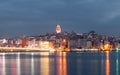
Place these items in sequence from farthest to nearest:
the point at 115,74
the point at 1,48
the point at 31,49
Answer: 1. the point at 31,49
2. the point at 1,48
3. the point at 115,74

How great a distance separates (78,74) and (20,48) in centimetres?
14785

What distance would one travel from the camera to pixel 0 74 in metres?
52.0

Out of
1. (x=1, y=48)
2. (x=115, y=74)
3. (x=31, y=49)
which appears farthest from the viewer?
(x=31, y=49)

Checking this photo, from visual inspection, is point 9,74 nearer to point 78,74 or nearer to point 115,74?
point 78,74

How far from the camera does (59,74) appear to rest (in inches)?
2046

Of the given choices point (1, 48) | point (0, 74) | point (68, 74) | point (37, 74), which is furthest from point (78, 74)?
point (1, 48)

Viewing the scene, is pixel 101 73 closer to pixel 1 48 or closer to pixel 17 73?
pixel 17 73

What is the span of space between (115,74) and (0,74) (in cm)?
1250

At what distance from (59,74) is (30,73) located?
10.7 feet

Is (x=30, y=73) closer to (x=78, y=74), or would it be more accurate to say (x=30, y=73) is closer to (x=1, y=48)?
(x=78, y=74)

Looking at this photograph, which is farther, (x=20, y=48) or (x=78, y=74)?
(x=20, y=48)

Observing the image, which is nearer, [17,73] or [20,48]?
[17,73]

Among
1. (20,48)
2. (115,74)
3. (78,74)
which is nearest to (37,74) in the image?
(78,74)

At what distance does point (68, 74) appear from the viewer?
171 ft
